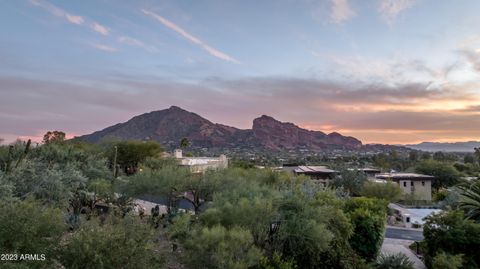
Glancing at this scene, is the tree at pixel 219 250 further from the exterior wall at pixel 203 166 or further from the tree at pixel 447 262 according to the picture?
the exterior wall at pixel 203 166

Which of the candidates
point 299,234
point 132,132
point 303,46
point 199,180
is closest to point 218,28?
point 303,46

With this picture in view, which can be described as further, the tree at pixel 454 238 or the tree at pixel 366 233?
the tree at pixel 366 233

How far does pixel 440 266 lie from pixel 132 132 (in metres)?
175

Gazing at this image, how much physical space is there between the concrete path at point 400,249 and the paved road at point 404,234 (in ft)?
4.88

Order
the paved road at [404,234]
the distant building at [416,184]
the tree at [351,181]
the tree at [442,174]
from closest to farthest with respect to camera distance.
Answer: the paved road at [404,234]
the tree at [351,181]
the distant building at [416,184]
the tree at [442,174]

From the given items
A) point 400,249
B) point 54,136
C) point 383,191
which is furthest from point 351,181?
point 54,136

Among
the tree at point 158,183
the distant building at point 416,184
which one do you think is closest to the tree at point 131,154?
the tree at point 158,183

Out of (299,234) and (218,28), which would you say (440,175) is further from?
(299,234)

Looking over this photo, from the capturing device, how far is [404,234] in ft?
105

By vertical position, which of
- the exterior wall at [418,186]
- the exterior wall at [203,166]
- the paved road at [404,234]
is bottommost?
the paved road at [404,234]

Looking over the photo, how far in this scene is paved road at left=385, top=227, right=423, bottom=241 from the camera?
30359 millimetres

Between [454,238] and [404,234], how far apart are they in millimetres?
12033

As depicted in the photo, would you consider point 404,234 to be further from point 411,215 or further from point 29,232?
point 29,232

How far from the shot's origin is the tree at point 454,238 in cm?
2034
